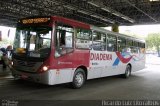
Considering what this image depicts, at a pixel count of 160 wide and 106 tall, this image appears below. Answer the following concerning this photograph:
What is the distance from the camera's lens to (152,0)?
739 inches

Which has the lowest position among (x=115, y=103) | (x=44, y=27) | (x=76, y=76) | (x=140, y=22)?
(x=115, y=103)

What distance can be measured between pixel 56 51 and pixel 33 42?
1.00 m

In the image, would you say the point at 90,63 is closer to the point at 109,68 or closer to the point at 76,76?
the point at 76,76

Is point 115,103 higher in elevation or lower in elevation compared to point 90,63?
lower

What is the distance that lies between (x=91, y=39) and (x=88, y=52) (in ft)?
2.16

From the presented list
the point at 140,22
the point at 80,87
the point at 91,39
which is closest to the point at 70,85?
the point at 80,87

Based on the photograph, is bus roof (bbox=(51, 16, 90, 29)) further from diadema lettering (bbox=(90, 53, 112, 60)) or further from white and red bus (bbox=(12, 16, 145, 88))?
diadema lettering (bbox=(90, 53, 112, 60))

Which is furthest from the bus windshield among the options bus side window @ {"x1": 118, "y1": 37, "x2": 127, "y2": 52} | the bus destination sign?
bus side window @ {"x1": 118, "y1": 37, "x2": 127, "y2": 52}

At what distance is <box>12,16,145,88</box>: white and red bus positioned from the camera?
27.1 feet

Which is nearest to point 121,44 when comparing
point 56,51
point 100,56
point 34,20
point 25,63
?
point 100,56

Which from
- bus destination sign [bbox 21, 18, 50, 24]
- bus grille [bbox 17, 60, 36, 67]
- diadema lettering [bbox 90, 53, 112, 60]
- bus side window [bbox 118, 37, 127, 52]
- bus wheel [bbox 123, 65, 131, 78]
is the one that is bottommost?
bus wheel [bbox 123, 65, 131, 78]

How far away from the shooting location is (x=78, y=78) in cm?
967

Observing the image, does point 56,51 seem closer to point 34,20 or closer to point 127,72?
point 34,20

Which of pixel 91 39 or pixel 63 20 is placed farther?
A: pixel 91 39
